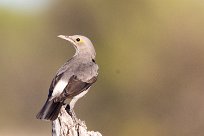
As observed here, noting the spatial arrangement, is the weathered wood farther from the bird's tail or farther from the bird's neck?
the bird's neck

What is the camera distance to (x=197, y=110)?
27.5 metres

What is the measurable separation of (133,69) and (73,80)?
14.5 m

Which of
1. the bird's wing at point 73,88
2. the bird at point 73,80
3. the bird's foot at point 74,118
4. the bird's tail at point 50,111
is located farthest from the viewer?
the bird's wing at point 73,88

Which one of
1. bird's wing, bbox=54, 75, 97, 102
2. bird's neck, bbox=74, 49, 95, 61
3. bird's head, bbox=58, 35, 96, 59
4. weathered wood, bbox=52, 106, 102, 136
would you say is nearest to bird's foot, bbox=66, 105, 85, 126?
weathered wood, bbox=52, 106, 102, 136

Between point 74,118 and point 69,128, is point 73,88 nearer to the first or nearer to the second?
point 74,118

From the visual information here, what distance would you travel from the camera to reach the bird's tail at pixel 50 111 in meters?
12.3

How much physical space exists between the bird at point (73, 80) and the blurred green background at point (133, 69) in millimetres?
11445

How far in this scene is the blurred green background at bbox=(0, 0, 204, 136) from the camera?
27516 mm

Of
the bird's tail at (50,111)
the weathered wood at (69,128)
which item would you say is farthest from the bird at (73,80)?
the weathered wood at (69,128)

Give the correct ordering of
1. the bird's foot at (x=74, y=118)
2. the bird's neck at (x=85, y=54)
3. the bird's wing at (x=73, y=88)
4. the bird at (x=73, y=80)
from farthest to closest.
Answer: the bird's neck at (x=85, y=54) < the bird's wing at (x=73, y=88) < the bird at (x=73, y=80) < the bird's foot at (x=74, y=118)

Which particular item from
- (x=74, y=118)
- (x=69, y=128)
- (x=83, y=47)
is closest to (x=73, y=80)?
(x=83, y=47)

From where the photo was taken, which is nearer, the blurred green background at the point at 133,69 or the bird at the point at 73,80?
the bird at the point at 73,80

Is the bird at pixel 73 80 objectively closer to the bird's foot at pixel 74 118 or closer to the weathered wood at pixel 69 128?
the bird's foot at pixel 74 118

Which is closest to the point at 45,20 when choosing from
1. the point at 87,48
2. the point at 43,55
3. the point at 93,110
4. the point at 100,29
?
the point at 43,55
